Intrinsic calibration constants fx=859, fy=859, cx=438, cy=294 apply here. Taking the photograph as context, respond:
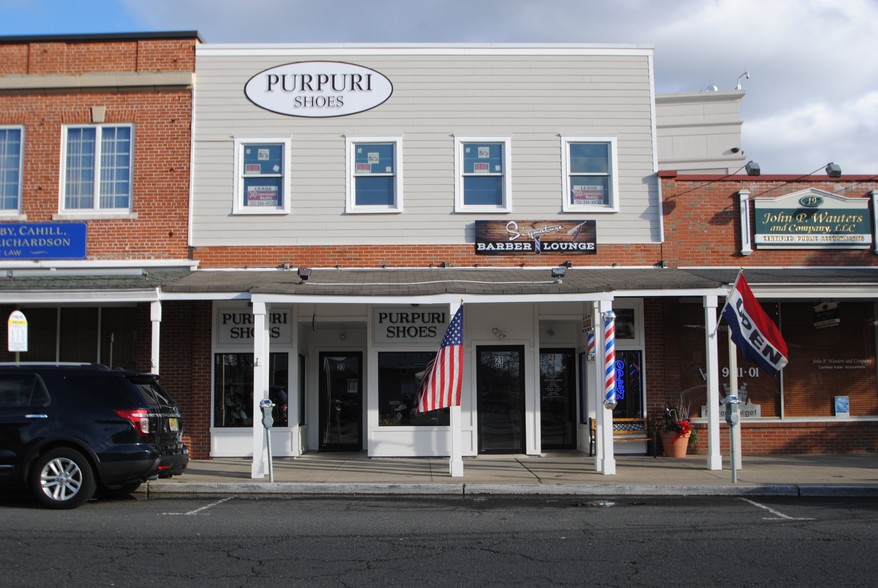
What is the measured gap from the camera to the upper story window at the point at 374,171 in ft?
53.5

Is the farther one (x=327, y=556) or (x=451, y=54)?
(x=451, y=54)

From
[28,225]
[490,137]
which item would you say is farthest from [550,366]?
[28,225]

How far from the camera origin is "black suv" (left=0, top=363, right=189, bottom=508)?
10.3 meters

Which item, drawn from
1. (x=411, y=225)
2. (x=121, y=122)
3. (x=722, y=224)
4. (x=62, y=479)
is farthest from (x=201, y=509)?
(x=722, y=224)

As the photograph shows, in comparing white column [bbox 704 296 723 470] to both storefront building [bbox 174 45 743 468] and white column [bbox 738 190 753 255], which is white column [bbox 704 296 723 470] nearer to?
storefront building [bbox 174 45 743 468]

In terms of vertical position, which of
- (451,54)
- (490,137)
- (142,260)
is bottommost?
(142,260)

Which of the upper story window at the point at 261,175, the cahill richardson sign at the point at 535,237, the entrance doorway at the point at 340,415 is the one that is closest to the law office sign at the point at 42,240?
the upper story window at the point at 261,175

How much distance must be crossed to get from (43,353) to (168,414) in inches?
247

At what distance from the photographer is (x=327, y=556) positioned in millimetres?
7820

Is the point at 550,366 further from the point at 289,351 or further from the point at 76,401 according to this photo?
the point at 76,401

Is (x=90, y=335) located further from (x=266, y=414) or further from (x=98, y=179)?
(x=266, y=414)

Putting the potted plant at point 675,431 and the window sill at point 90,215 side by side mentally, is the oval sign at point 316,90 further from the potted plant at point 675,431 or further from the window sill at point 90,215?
Answer: the potted plant at point 675,431

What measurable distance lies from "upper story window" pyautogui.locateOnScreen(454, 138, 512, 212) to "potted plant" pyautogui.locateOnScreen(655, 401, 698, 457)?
4982mm

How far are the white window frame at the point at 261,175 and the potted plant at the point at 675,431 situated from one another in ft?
26.2
